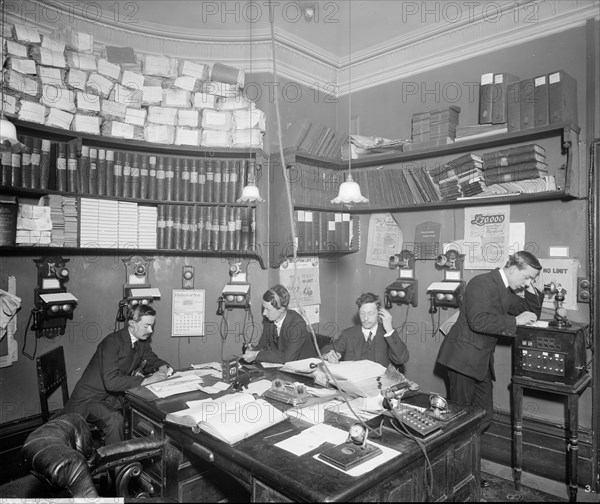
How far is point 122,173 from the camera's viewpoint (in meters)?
3.38

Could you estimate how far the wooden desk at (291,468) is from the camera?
1.45 metres

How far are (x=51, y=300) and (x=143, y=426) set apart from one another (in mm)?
1498

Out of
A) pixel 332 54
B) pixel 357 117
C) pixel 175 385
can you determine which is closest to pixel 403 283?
pixel 357 117

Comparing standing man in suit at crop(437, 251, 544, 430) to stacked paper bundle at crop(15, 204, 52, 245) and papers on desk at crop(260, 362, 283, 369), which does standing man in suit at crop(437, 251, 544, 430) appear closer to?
papers on desk at crop(260, 362, 283, 369)

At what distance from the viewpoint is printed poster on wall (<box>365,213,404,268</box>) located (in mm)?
4035

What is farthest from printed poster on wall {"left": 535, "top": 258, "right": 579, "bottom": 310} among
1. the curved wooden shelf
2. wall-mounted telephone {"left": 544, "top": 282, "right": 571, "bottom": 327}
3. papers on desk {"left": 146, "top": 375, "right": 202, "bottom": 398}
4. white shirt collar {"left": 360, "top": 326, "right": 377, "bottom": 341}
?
papers on desk {"left": 146, "top": 375, "right": 202, "bottom": 398}

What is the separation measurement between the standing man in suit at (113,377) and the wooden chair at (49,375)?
0.14m

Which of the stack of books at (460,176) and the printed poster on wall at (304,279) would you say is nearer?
the stack of books at (460,176)

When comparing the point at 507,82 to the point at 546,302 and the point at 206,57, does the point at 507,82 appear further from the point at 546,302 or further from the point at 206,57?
the point at 206,57

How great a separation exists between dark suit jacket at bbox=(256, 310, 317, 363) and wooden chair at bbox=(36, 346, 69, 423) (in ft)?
4.14

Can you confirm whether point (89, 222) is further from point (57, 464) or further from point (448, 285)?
point (448, 285)

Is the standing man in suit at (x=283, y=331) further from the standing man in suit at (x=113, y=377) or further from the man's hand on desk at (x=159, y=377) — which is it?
the standing man in suit at (x=113, y=377)

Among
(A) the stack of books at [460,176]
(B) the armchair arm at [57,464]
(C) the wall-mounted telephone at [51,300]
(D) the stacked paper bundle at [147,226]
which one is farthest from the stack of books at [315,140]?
(B) the armchair arm at [57,464]

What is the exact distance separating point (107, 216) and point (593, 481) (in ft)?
12.5
